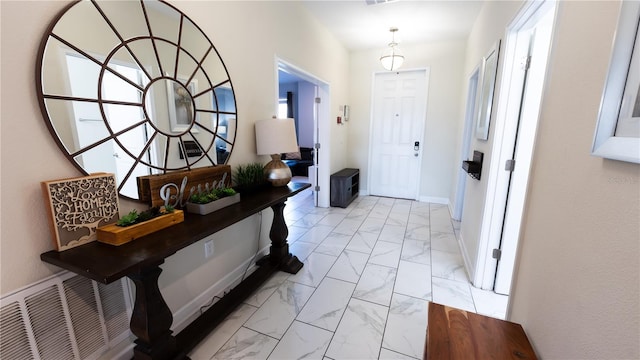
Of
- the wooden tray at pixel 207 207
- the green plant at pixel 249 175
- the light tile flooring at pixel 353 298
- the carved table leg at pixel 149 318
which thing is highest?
the green plant at pixel 249 175

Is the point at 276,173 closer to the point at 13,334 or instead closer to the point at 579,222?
the point at 13,334

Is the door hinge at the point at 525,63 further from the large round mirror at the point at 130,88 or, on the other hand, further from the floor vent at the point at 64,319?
the floor vent at the point at 64,319

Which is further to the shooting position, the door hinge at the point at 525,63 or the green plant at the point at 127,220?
the door hinge at the point at 525,63

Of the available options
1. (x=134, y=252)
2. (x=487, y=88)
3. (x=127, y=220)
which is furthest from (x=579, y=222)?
(x=487, y=88)

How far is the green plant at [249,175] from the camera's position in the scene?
2.05 m

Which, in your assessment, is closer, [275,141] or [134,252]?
[134,252]

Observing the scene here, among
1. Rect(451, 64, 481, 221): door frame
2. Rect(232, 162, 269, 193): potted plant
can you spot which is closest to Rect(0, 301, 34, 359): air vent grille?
Rect(232, 162, 269, 193): potted plant

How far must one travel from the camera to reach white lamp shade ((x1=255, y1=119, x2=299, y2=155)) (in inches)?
83.0

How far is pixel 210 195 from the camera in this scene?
1632 mm

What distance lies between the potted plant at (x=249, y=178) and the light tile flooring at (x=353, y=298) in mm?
854

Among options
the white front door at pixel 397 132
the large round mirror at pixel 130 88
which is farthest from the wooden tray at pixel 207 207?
the white front door at pixel 397 132

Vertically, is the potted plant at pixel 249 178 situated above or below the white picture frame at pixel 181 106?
below

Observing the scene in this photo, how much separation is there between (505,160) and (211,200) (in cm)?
212

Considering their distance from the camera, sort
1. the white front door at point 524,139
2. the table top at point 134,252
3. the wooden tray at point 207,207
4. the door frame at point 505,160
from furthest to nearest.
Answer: the door frame at point 505,160, the white front door at point 524,139, the wooden tray at point 207,207, the table top at point 134,252
